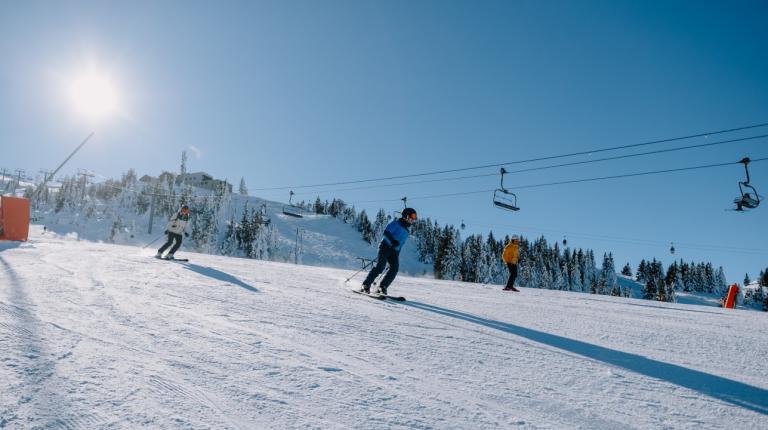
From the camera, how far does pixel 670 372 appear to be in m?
3.42

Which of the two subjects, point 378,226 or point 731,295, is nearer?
point 731,295

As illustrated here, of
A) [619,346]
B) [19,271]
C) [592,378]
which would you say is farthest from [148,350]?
[19,271]

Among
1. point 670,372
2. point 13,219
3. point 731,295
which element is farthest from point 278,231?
point 670,372

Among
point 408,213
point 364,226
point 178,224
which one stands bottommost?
point 178,224

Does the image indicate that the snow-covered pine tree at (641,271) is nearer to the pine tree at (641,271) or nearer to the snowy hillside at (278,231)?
the pine tree at (641,271)

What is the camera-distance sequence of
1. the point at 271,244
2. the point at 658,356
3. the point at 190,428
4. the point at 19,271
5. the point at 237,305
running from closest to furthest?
the point at 190,428
the point at 658,356
the point at 237,305
the point at 19,271
the point at 271,244

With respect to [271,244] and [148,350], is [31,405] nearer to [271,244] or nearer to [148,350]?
[148,350]

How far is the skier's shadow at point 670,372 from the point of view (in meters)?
2.95

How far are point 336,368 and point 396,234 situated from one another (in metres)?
4.51

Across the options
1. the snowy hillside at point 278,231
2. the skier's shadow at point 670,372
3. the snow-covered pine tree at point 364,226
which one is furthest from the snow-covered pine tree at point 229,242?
the skier's shadow at point 670,372

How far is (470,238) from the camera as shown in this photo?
115m

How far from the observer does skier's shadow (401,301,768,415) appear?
2.95 metres

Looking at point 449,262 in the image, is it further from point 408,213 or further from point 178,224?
point 408,213

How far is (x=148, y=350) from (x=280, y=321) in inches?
57.1
